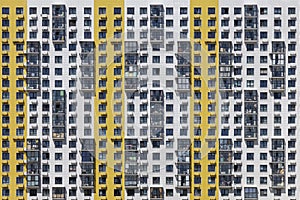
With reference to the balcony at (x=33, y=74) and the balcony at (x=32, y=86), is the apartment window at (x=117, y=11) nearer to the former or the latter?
the balcony at (x=33, y=74)

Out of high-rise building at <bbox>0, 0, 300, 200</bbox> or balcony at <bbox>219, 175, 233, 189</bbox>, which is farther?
balcony at <bbox>219, 175, 233, 189</bbox>

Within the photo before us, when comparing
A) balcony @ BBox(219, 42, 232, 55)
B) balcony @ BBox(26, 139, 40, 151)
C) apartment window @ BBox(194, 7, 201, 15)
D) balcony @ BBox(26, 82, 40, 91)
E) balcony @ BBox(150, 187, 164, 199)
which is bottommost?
balcony @ BBox(150, 187, 164, 199)

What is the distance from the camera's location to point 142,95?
732 centimetres

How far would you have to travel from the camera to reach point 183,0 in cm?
737

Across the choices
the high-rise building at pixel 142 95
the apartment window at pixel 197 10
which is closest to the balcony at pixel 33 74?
the high-rise building at pixel 142 95

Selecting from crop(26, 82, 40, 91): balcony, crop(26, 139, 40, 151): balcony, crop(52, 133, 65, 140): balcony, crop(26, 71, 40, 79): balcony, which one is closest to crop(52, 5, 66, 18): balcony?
crop(26, 71, 40, 79): balcony

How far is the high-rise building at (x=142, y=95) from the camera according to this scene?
24.1 feet

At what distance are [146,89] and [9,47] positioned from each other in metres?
2.11

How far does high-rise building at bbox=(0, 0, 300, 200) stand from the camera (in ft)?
24.1

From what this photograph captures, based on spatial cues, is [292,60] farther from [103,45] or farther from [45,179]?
[45,179]

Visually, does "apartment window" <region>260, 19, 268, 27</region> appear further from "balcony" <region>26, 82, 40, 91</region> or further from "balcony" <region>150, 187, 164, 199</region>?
"balcony" <region>26, 82, 40, 91</region>

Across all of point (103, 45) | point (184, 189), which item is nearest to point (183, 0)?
point (103, 45)

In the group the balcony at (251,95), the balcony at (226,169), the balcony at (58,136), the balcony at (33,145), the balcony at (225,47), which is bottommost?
the balcony at (226,169)

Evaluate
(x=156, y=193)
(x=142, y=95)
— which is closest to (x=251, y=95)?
(x=142, y=95)
